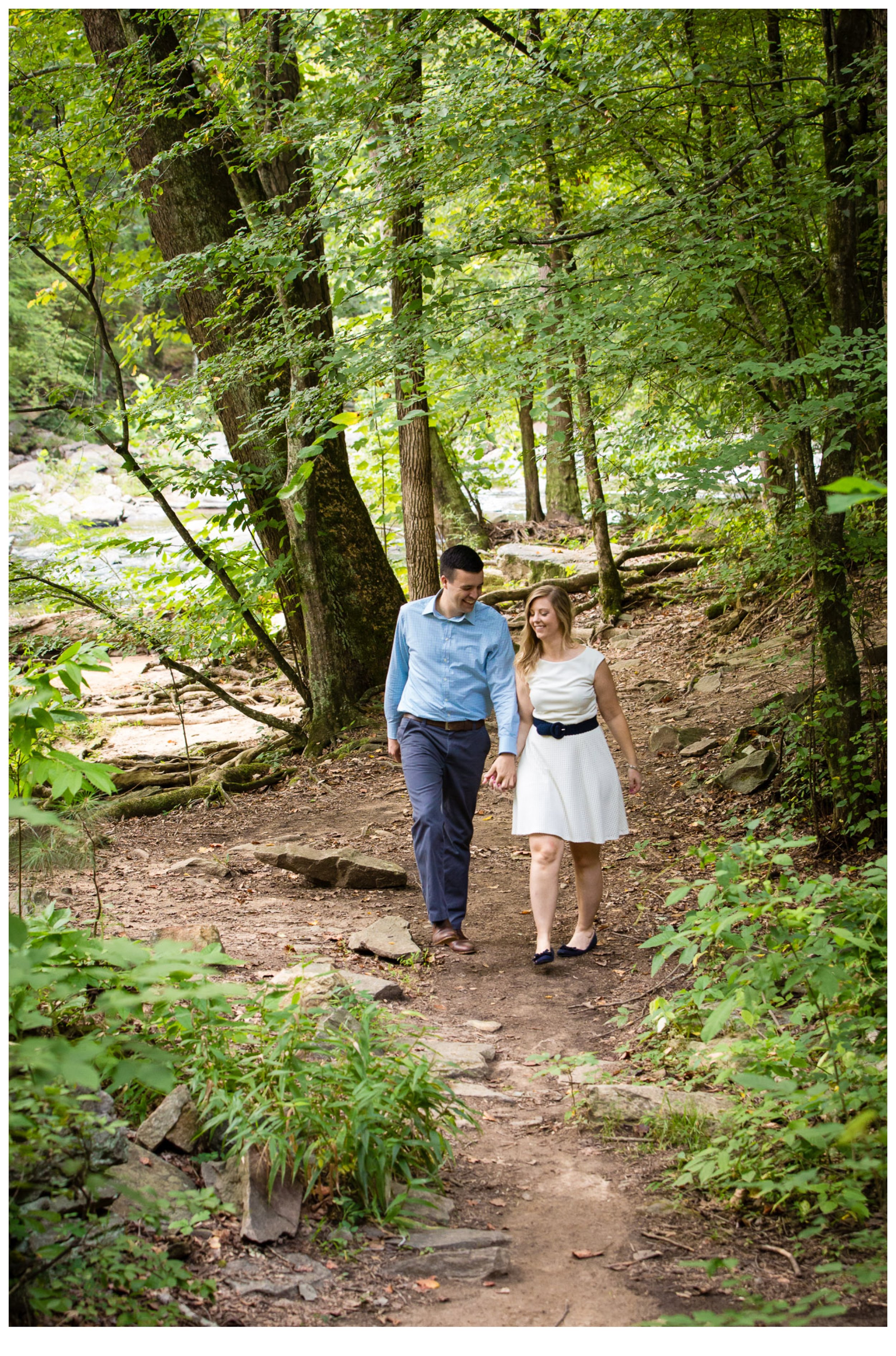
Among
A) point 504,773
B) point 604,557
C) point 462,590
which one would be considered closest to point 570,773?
point 504,773

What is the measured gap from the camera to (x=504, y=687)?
489cm

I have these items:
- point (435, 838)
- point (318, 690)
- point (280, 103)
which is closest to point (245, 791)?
point (318, 690)

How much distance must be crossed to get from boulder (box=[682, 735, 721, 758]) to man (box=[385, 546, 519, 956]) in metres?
3.21

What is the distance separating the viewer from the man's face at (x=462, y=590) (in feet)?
15.7

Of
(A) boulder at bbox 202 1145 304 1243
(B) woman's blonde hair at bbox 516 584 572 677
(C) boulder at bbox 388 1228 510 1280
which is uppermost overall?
(B) woman's blonde hair at bbox 516 584 572 677

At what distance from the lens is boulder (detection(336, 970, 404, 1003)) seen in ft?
12.9

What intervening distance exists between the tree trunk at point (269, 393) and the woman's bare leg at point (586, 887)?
363 cm

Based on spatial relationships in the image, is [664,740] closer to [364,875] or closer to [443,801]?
[364,875]

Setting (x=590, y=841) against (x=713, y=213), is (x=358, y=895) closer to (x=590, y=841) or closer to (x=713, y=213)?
(x=590, y=841)

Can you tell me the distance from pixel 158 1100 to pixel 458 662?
2.63 metres

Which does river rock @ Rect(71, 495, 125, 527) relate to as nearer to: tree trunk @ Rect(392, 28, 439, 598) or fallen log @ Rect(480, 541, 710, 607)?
fallen log @ Rect(480, 541, 710, 607)

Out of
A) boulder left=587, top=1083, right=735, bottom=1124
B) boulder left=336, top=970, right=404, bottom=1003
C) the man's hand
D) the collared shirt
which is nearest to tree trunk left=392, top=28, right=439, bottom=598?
the collared shirt

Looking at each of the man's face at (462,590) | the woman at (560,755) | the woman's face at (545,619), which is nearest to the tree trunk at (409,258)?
the man's face at (462,590)

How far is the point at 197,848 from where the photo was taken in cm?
725
